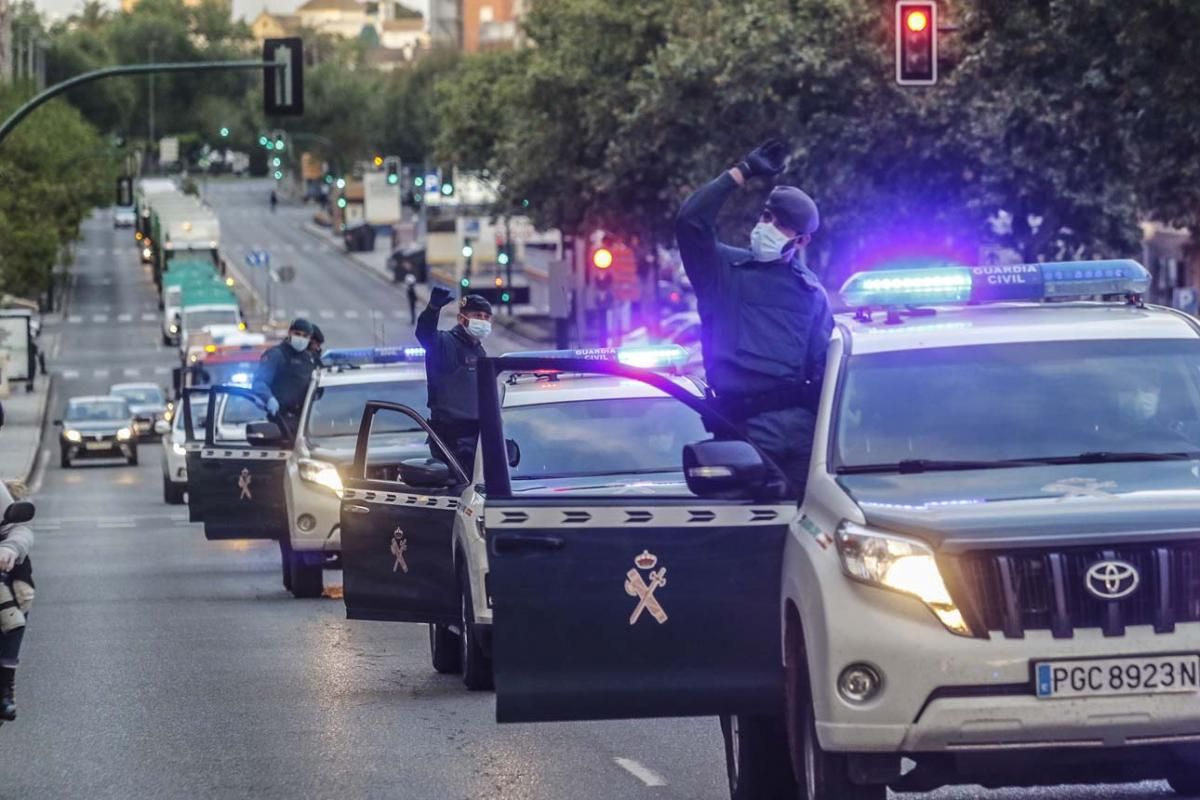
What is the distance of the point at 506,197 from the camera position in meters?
73.9

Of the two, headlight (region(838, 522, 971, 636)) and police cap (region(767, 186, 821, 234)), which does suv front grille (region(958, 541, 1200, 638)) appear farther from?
police cap (region(767, 186, 821, 234))

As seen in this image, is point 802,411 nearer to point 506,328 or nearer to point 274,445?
point 274,445

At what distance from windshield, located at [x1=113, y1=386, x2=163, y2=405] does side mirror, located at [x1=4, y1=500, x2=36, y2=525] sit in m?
52.6

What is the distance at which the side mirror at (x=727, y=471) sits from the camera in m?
8.38

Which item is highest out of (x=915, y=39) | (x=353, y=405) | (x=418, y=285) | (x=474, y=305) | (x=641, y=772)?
(x=915, y=39)

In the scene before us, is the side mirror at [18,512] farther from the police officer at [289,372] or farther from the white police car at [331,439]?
the police officer at [289,372]

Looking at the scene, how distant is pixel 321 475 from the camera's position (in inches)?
776

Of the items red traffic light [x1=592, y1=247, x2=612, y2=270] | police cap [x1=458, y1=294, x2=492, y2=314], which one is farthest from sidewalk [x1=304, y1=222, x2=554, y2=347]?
police cap [x1=458, y1=294, x2=492, y2=314]

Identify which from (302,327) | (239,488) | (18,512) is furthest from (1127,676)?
(302,327)

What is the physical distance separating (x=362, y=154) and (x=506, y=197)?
4110 inches

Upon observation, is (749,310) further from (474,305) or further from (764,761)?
(474,305)

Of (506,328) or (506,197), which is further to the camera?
(506,328)

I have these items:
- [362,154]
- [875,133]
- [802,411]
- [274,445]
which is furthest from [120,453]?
[362,154]

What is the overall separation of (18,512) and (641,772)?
9.05ft
